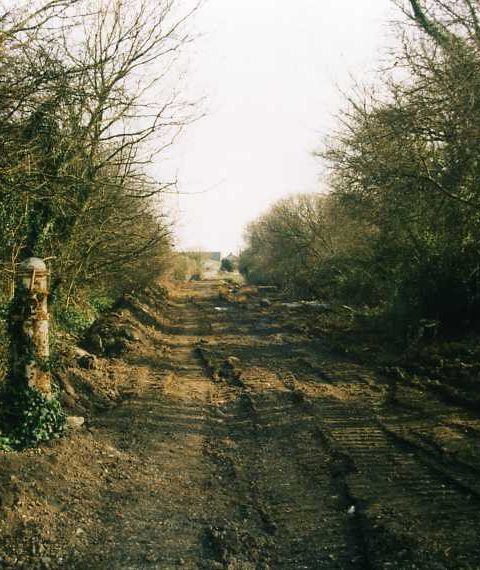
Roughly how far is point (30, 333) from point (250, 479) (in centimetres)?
304

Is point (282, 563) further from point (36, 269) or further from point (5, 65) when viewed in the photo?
point (5, 65)

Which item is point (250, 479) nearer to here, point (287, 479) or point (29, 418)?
point (287, 479)

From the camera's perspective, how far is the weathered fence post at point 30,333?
636 cm

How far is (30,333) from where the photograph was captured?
253 inches

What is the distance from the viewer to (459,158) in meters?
10.9

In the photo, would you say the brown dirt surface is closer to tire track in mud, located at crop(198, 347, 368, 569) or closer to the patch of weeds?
tire track in mud, located at crop(198, 347, 368, 569)

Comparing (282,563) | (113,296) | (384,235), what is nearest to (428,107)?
(384,235)

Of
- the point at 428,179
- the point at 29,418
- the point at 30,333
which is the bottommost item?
the point at 29,418

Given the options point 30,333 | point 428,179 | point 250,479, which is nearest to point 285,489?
point 250,479

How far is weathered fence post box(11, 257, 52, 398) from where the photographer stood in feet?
20.9

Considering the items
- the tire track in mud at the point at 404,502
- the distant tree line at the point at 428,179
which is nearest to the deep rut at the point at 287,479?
the tire track in mud at the point at 404,502

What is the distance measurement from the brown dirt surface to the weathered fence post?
2.79ft

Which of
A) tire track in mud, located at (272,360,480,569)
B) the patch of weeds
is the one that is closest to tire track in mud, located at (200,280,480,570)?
tire track in mud, located at (272,360,480,569)

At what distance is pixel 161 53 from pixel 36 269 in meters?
7.34
